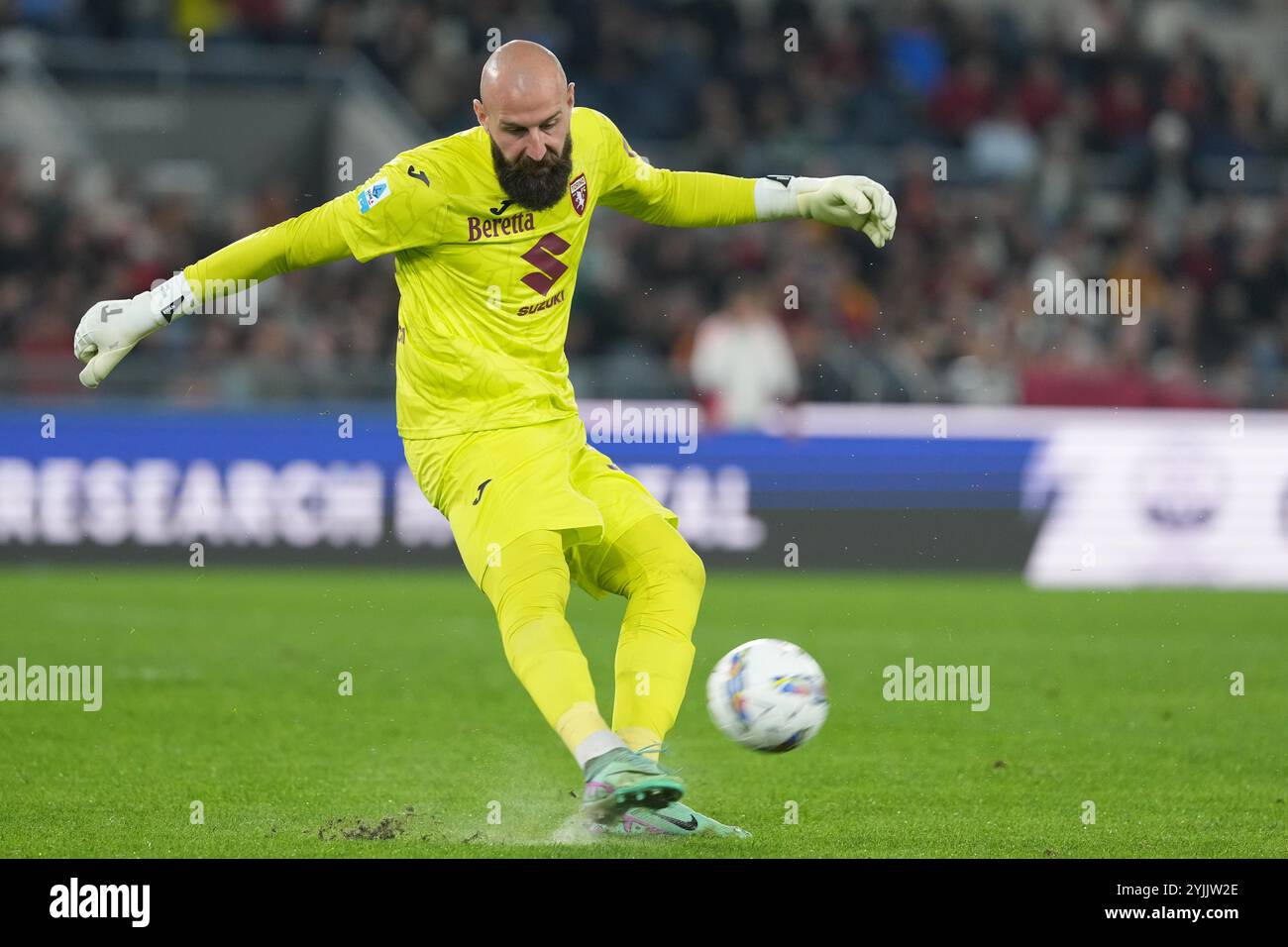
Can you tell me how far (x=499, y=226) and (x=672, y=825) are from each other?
6.24 feet

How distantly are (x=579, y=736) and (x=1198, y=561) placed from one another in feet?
35.4

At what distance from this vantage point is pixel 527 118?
5652 mm

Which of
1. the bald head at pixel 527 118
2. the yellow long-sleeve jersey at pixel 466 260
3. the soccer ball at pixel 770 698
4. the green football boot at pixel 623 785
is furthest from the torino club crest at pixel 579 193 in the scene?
the green football boot at pixel 623 785

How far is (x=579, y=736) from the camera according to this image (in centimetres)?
535

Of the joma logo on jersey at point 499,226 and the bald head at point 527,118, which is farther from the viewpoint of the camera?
the joma logo on jersey at point 499,226

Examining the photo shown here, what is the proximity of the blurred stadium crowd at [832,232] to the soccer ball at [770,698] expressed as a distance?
9.25m

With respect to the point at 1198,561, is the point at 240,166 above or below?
above

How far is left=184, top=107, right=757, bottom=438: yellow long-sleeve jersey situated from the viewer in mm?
5652

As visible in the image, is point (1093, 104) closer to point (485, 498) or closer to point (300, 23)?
point (300, 23)

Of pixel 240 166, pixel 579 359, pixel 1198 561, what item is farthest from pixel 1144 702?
pixel 240 166

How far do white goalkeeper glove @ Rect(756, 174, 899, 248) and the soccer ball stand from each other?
4.42 ft

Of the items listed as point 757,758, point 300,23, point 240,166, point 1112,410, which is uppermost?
point 300,23

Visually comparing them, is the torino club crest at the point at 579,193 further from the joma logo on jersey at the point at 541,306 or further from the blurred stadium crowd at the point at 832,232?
the blurred stadium crowd at the point at 832,232

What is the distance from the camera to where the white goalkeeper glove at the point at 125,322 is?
5652 mm
